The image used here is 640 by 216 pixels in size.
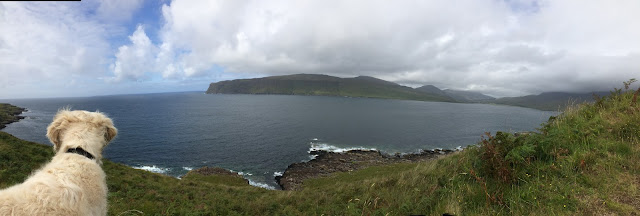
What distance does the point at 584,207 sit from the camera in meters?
4.50

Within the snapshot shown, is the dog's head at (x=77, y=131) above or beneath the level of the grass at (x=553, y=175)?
above

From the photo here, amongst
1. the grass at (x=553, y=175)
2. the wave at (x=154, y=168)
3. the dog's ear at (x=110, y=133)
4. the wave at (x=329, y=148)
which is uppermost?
the dog's ear at (x=110, y=133)

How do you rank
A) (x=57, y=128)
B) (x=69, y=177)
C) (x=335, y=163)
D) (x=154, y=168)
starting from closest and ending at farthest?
(x=69, y=177)
(x=57, y=128)
(x=154, y=168)
(x=335, y=163)

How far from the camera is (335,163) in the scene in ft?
155

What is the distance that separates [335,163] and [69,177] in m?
45.1

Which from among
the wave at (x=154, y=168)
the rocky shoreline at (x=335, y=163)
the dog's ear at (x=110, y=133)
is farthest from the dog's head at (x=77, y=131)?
the wave at (x=154, y=168)

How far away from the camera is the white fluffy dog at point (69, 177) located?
320 centimetres

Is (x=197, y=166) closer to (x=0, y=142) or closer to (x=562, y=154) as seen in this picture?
(x=0, y=142)

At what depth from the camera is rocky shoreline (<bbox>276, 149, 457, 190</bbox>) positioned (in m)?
39.7

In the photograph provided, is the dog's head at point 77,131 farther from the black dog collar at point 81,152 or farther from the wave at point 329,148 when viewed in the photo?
the wave at point 329,148

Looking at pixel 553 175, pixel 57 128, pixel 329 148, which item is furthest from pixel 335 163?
pixel 57 128

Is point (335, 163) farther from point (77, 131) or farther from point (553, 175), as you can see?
point (77, 131)

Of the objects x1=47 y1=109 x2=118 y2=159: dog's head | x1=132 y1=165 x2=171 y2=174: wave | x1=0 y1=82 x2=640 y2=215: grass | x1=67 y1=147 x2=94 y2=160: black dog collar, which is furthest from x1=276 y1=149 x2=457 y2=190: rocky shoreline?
x1=67 y1=147 x2=94 y2=160: black dog collar

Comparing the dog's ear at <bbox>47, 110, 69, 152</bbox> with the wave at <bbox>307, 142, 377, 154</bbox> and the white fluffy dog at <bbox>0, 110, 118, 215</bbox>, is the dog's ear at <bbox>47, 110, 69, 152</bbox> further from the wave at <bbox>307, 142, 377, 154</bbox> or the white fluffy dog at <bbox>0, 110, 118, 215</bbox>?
the wave at <bbox>307, 142, 377, 154</bbox>
